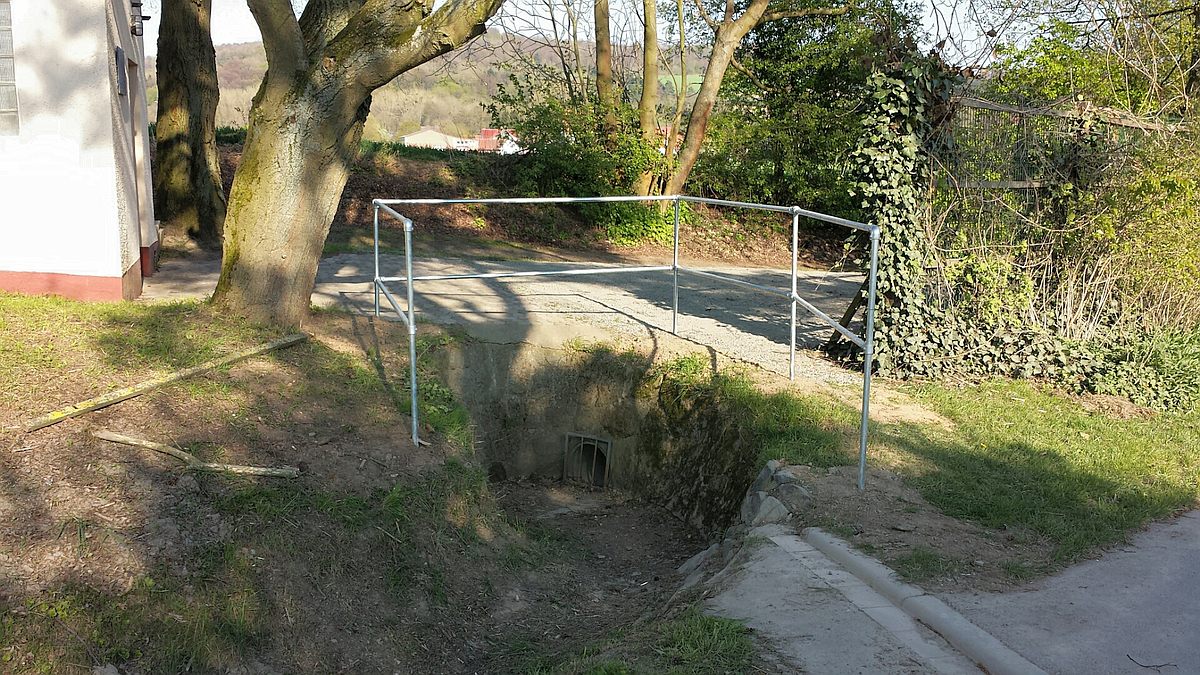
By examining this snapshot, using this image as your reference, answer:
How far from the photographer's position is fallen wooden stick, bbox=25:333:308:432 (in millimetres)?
5613

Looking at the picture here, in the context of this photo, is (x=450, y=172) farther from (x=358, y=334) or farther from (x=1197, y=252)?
(x=1197, y=252)

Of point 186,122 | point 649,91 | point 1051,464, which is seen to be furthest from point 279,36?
point 649,91

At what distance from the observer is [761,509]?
6188 millimetres

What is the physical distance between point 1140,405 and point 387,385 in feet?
19.6

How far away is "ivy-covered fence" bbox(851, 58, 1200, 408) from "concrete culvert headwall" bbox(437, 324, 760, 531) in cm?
197

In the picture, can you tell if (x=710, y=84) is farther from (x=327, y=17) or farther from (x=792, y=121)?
(x=327, y=17)

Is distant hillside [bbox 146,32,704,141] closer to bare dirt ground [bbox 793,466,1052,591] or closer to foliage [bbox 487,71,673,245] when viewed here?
foliage [bbox 487,71,673,245]

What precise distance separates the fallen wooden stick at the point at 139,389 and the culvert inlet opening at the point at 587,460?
8.85 feet

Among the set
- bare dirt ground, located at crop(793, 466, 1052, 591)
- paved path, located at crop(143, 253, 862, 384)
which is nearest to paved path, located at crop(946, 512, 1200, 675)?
bare dirt ground, located at crop(793, 466, 1052, 591)

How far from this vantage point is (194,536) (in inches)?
200

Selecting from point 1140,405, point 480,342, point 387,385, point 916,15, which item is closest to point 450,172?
point 916,15

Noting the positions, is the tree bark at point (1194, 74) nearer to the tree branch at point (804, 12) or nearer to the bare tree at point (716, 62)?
the bare tree at point (716, 62)

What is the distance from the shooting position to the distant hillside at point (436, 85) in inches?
838

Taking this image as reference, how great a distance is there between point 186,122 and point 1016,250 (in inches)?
445
